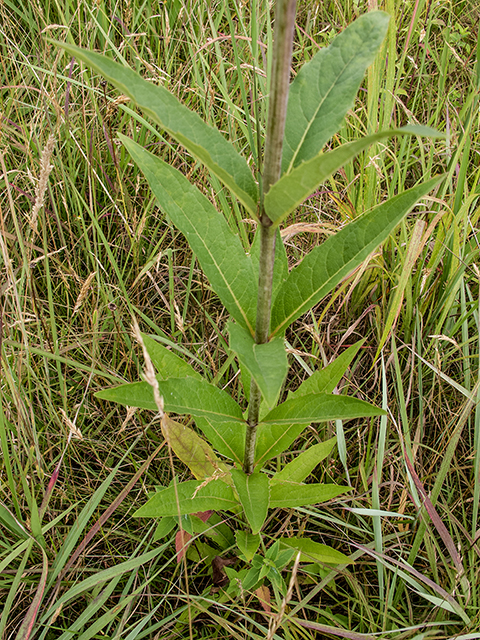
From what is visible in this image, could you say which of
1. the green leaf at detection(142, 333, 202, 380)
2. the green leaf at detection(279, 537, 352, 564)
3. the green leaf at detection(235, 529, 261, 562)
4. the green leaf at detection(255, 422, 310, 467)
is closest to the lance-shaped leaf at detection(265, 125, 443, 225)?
the green leaf at detection(142, 333, 202, 380)

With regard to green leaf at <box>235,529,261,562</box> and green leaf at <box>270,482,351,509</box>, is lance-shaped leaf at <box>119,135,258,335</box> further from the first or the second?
green leaf at <box>235,529,261,562</box>

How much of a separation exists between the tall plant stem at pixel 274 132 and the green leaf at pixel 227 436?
0.47m

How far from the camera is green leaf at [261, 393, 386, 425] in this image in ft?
3.68

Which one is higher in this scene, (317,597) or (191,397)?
(191,397)

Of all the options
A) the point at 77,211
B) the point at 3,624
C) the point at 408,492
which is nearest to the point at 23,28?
the point at 77,211

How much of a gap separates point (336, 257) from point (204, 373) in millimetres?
1055

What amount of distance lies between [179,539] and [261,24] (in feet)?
7.86

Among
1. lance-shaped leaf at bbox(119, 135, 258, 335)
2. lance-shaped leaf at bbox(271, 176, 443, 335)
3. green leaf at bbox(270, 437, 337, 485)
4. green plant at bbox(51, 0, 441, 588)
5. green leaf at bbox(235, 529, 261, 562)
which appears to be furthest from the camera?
green leaf at bbox(270, 437, 337, 485)

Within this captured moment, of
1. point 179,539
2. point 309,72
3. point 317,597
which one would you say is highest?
point 309,72

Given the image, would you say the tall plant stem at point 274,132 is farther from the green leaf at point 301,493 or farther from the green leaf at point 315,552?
the green leaf at point 315,552

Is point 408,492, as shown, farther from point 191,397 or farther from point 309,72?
point 309,72

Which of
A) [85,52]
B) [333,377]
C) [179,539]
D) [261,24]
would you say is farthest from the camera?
[261,24]

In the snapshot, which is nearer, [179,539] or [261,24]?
[179,539]

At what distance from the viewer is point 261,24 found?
8.09 feet
